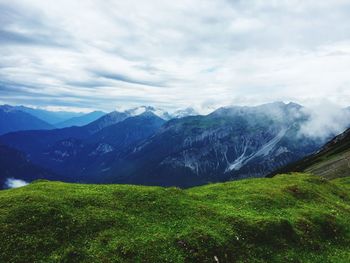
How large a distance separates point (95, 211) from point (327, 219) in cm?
2972

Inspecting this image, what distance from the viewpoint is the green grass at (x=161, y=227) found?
32219 millimetres

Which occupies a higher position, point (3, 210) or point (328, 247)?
point (3, 210)

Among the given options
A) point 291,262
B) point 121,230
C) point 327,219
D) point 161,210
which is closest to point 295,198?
point 327,219

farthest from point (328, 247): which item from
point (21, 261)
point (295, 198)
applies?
point (21, 261)

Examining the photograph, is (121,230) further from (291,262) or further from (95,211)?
(291,262)

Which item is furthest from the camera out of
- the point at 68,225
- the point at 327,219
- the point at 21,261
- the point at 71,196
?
the point at 327,219

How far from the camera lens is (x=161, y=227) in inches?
1483

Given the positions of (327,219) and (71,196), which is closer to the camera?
(71,196)

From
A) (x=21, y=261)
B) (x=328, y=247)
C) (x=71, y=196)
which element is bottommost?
(x=328, y=247)

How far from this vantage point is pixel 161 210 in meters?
41.7

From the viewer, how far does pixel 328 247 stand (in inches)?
1563

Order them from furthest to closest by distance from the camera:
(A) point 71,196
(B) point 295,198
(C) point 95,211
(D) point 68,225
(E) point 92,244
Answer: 1. (B) point 295,198
2. (A) point 71,196
3. (C) point 95,211
4. (D) point 68,225
5. (E) point 92,244

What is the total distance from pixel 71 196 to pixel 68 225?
6594 millimetres

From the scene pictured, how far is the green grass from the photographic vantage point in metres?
32.2
